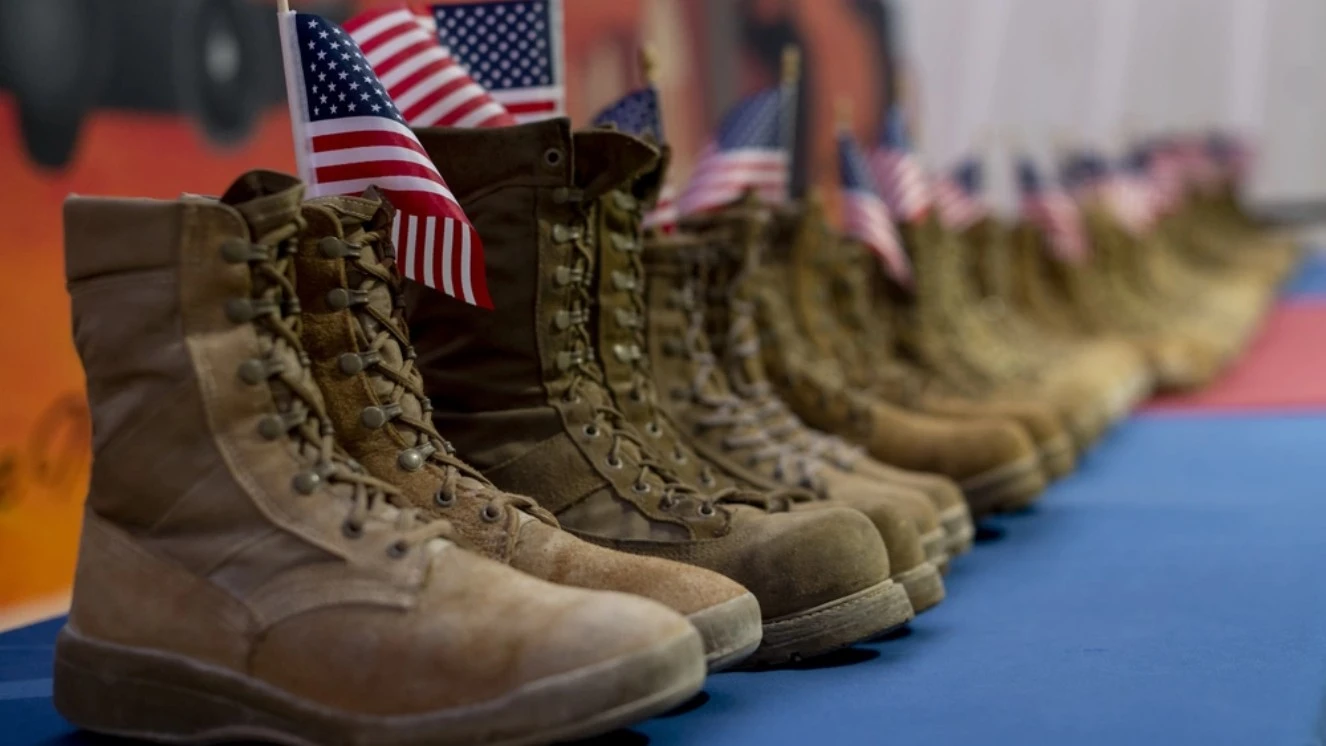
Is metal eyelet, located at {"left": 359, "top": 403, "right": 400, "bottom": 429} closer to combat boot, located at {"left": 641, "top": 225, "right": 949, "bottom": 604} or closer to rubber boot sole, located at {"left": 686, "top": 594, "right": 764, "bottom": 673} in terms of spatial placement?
rubber boot sole, located at {"left": 686, "top": 594, "right": 764, "bottom": 673}

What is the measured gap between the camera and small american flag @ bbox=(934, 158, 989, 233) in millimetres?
4883

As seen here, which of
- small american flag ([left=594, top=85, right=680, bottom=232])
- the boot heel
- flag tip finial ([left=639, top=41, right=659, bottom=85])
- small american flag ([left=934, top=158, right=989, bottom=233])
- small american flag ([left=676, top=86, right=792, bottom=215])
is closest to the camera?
the boot heel

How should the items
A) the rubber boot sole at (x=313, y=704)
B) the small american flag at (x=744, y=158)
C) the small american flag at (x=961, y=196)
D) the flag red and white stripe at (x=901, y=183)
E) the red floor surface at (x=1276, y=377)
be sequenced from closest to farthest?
the rubber boot sole at (x=313, y=704) → the small american flag at (x=744, y=158) → the flag red and white stripe at (x=901, y=183) → the small american flag at (x=961, y=196) → the red floor surface at (x=1276, y=377)

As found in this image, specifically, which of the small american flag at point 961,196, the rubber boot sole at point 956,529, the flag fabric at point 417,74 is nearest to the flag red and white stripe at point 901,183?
the small american flag at point 961,196

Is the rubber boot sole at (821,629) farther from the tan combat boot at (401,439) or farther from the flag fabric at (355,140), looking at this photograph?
the flag fabric at (355,140)

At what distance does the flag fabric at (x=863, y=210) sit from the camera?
3.69 meters

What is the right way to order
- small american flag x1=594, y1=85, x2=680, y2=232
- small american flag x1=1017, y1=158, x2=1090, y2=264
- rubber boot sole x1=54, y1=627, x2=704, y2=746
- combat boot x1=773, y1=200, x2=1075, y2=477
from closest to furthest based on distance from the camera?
rubber boot sole x1=54, y1=627, x2=704, y2=746, small american flag x1=594, y1=85, x2=680, y2=232, combat boot x1=773, y1=200, x2=1075, y2=477, small american flag x1=1017, y1=158, x2=1090, y2=264

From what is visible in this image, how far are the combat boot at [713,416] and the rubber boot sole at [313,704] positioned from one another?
937 millimetres

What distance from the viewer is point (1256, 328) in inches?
322

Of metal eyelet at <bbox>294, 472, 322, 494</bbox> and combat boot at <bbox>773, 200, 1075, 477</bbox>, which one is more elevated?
metal eyelet at <bbox>294, 472, 322, 494</bbox>

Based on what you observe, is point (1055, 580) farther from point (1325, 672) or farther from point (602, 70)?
point (602, 70)

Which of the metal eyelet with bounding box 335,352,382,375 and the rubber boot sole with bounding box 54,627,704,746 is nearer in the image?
the rubber boot sole with bounding box 54,627,704,746

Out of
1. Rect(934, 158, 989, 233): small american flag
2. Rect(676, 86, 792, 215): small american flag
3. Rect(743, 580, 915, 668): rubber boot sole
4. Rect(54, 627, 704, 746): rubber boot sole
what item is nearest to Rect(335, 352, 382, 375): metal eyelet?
Rect(54, 627, 704, 746): rubber boot sole

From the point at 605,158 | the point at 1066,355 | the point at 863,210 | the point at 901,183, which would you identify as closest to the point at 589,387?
the point at 605,158
